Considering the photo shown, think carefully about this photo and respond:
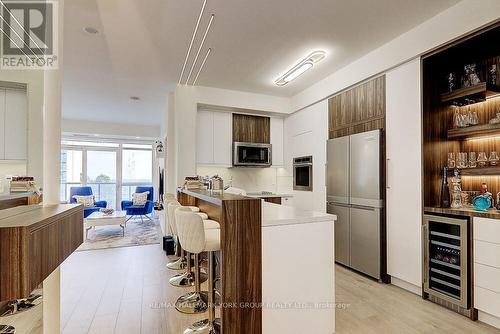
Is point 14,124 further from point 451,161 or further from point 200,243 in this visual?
point 451,161

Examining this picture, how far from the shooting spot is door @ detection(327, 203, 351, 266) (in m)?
3.61

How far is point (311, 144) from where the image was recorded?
4570mm

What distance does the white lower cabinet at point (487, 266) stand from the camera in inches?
85.7

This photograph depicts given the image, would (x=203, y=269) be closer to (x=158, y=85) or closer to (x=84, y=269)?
(x=84, y=269)

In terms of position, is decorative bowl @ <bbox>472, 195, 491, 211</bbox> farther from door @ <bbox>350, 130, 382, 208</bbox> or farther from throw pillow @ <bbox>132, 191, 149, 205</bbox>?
throw pillow @ <bbox>132, 191, 149, 205</bbox>

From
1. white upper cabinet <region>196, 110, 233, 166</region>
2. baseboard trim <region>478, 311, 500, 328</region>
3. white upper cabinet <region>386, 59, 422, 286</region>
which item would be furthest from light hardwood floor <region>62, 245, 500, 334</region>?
white upper cabinet <region>196, 110, 233, 166</region>

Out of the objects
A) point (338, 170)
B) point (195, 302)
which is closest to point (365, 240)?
point (338, 170)

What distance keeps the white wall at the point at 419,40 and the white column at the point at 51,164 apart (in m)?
3.12

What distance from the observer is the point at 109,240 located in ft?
17.4

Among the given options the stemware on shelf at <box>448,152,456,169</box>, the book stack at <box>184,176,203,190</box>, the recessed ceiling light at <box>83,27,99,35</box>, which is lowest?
the book stack at <box>184,176,203,190</box>

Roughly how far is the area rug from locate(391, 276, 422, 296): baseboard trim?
13.1ft

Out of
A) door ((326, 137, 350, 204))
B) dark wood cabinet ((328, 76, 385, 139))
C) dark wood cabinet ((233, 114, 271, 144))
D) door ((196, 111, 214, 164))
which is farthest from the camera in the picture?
dark wood cabinet ((233, 114, 271, 144))

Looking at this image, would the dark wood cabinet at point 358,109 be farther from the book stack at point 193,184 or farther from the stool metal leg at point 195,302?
the stool metal leg at point 195,302

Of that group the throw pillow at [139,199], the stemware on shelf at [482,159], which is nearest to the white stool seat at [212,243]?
the stemware on shelf at [482,159]
